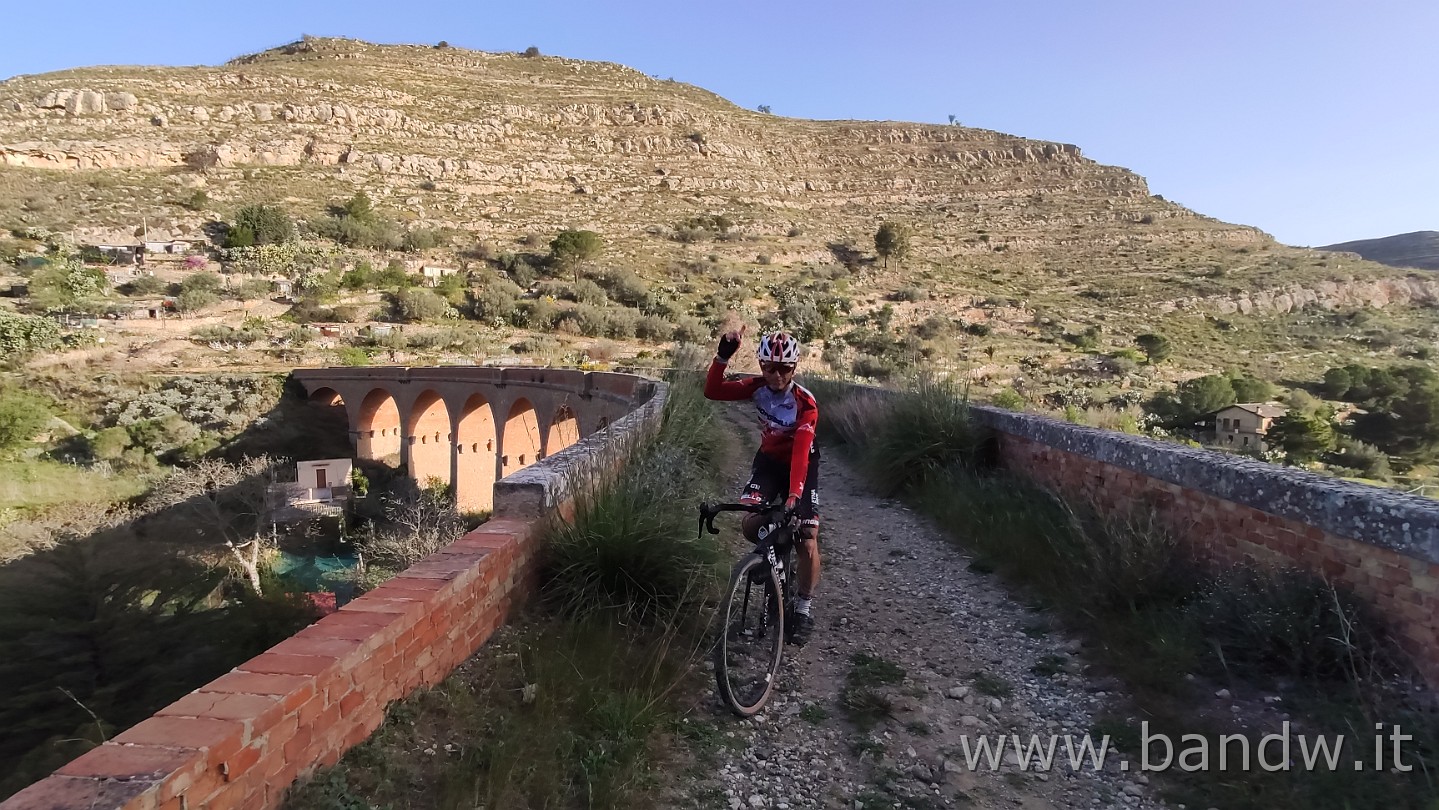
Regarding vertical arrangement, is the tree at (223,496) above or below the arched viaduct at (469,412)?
below

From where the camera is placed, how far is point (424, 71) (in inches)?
2598

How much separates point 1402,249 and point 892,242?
7407cm

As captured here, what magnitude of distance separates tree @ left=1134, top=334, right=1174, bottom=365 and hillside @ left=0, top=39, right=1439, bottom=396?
130 centimetres

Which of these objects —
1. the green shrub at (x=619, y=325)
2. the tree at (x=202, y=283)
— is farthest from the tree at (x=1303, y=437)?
the tree at (x=202, y=283)

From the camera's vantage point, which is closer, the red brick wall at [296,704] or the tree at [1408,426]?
the red brick wall at [296,704]

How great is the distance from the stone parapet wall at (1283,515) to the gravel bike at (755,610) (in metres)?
2.36

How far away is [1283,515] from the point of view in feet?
11.0

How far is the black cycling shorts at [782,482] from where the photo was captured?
11.8 feet

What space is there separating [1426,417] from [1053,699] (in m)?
12.5

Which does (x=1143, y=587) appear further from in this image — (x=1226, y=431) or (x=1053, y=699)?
(x=1226, y=431)

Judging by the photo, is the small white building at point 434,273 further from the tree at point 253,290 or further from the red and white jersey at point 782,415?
the red and white jersey at point 782,415

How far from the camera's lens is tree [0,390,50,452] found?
21.5 meters

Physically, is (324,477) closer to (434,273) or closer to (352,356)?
(352,356)

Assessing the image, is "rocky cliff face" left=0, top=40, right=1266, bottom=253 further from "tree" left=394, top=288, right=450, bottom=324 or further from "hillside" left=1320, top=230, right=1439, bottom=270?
"hillside" left=1320, top=230, right=1439, bottom=270
